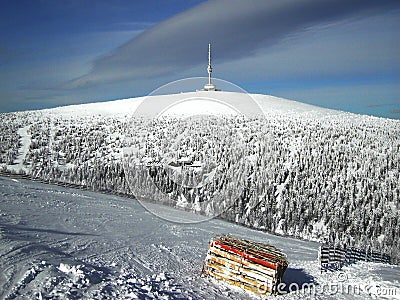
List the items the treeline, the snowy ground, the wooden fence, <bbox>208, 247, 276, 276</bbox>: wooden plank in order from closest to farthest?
the snowy ground
<bbox>208, 247, 276, 276</bbox>: wooden plank
the wooden fence
the treeline

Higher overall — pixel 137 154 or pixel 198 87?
pixel 198 87

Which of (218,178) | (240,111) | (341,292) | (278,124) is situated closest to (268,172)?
(278,124)

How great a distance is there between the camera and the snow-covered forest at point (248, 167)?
13.5m

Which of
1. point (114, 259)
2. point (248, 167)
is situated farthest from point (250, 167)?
point (114, 259)

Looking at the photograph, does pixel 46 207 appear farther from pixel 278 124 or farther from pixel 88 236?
pixel 278 124

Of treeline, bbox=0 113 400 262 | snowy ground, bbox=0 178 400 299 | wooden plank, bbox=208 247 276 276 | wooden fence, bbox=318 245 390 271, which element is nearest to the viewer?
snowy ground, bbox=0 178 400 299

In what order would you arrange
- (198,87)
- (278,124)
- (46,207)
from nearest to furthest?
(198,87)
(46,207)
(278,124)

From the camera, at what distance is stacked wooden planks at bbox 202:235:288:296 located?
791cm

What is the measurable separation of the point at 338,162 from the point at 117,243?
2281cm

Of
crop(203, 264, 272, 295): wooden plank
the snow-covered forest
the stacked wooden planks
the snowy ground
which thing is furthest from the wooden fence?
crop(203, 264, 272, 295): wooden plank

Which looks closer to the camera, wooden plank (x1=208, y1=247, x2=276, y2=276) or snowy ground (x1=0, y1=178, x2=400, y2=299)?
snowy ground (x1=0, y1=178, x2=400, y2=299)

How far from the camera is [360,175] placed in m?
26.1

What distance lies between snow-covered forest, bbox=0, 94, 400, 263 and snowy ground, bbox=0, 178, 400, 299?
193 centimetres

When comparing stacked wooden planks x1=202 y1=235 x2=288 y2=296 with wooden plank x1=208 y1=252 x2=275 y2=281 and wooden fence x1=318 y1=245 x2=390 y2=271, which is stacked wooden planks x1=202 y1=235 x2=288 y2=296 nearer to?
wooden plank x1=208 y1=252 x2=275 y2=281
